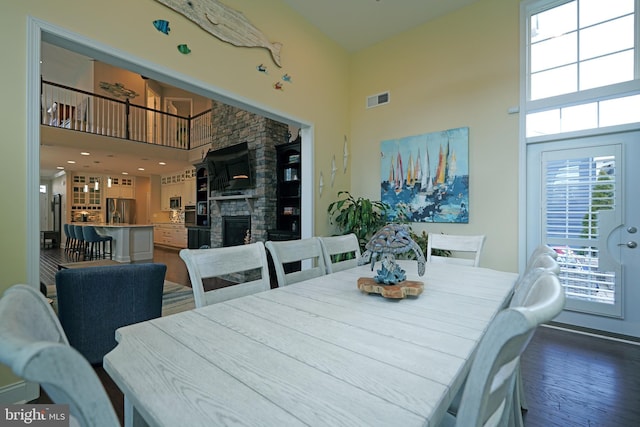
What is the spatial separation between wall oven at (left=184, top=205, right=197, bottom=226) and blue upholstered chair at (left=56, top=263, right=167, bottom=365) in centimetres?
691

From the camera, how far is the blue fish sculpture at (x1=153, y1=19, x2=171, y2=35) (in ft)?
7.57

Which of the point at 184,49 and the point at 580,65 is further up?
the point at 580,65

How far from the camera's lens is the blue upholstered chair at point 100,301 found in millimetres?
2043

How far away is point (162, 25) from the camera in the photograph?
2.34 m

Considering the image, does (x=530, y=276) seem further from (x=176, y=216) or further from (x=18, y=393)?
(x=176, y=216)

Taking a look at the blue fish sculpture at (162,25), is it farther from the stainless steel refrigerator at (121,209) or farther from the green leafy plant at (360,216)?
the stainless steel refrigerator at (121,209)

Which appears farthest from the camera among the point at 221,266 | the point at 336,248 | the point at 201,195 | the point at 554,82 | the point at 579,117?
the point at 201,195

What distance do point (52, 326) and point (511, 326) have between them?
3.07 ft

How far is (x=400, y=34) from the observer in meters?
4.11

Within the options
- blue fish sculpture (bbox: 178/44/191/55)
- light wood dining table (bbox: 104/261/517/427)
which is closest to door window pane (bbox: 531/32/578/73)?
light wood dining table (bbox: 104/261/517/427)

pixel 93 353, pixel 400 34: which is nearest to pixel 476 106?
pixel 400 34

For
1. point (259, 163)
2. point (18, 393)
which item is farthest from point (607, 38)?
point (18, 393)

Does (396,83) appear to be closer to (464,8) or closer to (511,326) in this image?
(464,8)

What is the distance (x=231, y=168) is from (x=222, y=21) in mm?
3133
